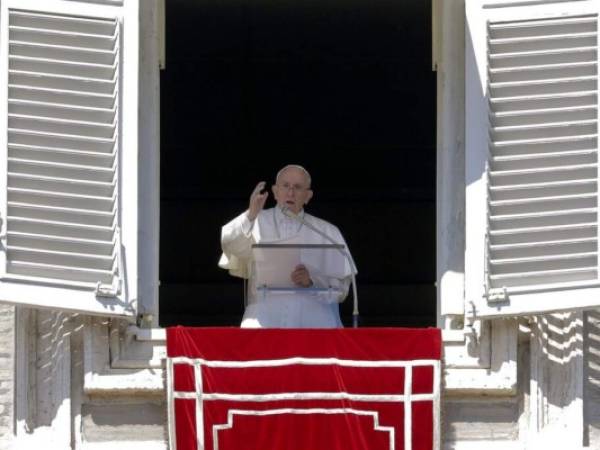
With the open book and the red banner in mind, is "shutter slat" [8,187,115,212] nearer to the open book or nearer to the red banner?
the red banner

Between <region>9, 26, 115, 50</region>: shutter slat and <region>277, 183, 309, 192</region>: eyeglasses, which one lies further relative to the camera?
<region>277, 183, 309, 192</region>: eyeglasses

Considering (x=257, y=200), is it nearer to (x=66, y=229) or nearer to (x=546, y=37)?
(x=66, y=229)

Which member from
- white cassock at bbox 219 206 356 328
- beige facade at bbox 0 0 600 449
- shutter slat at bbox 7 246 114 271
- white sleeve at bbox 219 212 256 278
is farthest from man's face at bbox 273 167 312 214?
shutter slat at bbox 7 246 114 271

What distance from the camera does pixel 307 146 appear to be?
15164mm

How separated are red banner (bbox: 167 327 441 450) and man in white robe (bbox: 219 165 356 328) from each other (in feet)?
1.96

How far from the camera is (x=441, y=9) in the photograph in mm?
10500

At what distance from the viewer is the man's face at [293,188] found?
11.1 meters

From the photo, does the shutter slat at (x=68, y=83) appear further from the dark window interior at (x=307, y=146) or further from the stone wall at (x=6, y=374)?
the dark window interior at (x=307, y=146)

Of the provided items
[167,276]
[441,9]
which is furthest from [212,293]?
[441,9]

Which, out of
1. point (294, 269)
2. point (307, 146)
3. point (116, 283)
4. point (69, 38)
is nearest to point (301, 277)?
point (294, 269)

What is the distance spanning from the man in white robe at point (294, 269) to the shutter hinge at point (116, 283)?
0.75m

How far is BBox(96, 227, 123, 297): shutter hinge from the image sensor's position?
9.91 metres

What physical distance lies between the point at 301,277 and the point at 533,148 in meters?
1.13

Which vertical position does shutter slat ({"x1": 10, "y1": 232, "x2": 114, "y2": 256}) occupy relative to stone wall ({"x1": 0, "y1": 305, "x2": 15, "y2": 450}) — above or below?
above
